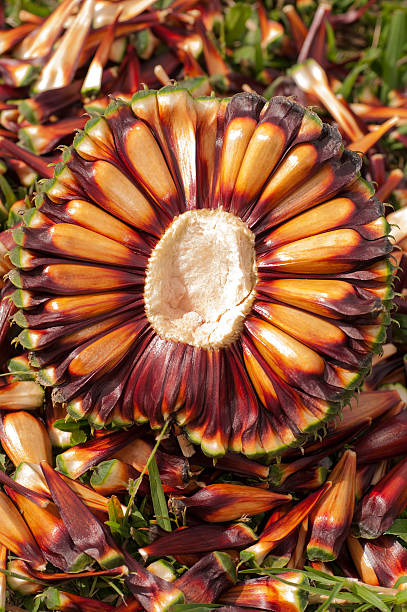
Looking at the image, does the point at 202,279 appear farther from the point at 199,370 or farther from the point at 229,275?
the point at 199,370

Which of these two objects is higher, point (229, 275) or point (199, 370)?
point (229, 275)

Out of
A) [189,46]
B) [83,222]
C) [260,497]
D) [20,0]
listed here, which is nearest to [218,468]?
[260,497]

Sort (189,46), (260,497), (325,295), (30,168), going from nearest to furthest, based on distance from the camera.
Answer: (325,295) → (260,497) → (30,168) → (189,46)

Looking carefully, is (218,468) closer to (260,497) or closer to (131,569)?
(260,497)

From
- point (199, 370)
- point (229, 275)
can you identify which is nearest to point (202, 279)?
point (229, 275)
